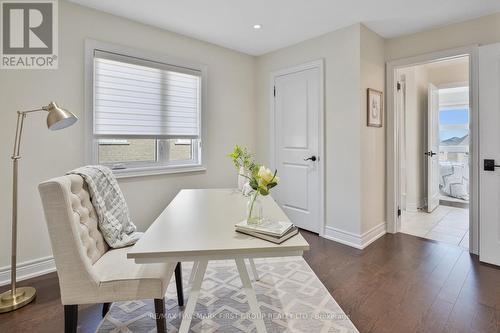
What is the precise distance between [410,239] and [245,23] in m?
3.17

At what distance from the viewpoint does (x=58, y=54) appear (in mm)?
2385

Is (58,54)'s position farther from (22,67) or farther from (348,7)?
(348,7)

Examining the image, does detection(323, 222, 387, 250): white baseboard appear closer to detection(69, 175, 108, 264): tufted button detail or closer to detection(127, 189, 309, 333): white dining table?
detection(127, 189, 309, 333): white dining table

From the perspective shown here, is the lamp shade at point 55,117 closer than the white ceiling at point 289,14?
Yes

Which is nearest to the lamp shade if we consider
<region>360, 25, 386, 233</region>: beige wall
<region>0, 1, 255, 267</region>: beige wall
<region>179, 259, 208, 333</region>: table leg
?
<region>0, 1, 255, 267</region>: beige wall

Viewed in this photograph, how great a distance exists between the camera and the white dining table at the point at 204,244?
1092 mm

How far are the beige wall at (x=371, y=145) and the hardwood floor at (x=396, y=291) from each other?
452 millimetres

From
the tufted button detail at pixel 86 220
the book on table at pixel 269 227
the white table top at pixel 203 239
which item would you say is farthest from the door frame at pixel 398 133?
the tufted button detail at pixel 86 220

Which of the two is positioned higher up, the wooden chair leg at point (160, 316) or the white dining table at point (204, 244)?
the white dining table at point (204, 244)

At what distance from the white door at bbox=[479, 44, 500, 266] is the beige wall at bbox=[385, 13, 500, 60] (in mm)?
309

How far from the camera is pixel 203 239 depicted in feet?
3.94

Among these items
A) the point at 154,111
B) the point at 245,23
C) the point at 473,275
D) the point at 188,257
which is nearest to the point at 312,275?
the point at 473,275

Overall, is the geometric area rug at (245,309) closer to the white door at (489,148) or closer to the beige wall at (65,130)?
the beige wall at (65,130)

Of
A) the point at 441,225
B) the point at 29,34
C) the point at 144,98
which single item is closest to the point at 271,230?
the point at 144,98
